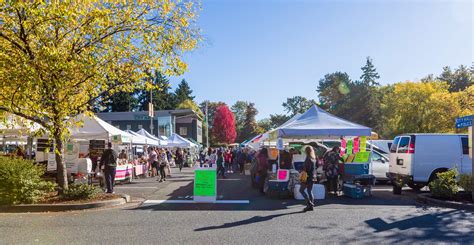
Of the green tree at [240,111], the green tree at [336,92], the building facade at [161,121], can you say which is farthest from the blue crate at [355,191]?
the green tree at [240,111]

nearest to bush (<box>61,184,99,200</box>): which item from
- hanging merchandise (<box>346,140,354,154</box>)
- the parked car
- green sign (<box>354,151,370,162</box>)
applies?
green sign (<box>354,151,370,162</box>)

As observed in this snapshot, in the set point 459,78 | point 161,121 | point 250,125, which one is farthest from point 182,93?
point 459,78

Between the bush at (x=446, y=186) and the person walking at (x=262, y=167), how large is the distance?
5287 mm

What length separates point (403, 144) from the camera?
48.1 feet

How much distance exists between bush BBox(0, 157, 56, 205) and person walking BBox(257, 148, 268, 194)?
682 cm

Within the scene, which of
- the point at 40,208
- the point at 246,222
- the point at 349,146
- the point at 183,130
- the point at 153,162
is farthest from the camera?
the point at 183,130

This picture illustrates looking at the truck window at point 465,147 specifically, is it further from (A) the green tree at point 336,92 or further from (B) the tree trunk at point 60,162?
(A) the green tree at point 336,92

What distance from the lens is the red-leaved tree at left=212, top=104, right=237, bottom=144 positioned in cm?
8256

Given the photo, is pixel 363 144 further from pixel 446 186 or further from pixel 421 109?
pixel 421 109

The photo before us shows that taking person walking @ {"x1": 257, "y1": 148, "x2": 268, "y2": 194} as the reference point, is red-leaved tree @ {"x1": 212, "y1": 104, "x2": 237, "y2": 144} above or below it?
above

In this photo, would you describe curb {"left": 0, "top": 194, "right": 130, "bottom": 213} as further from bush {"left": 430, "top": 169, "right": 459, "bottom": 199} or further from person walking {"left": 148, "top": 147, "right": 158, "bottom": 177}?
person walking {"left": 148, "top": 147, "right": 158, "bottom": 177}

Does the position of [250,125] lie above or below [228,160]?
above

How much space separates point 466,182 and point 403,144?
3.24 meters

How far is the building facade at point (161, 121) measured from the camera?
211ft
